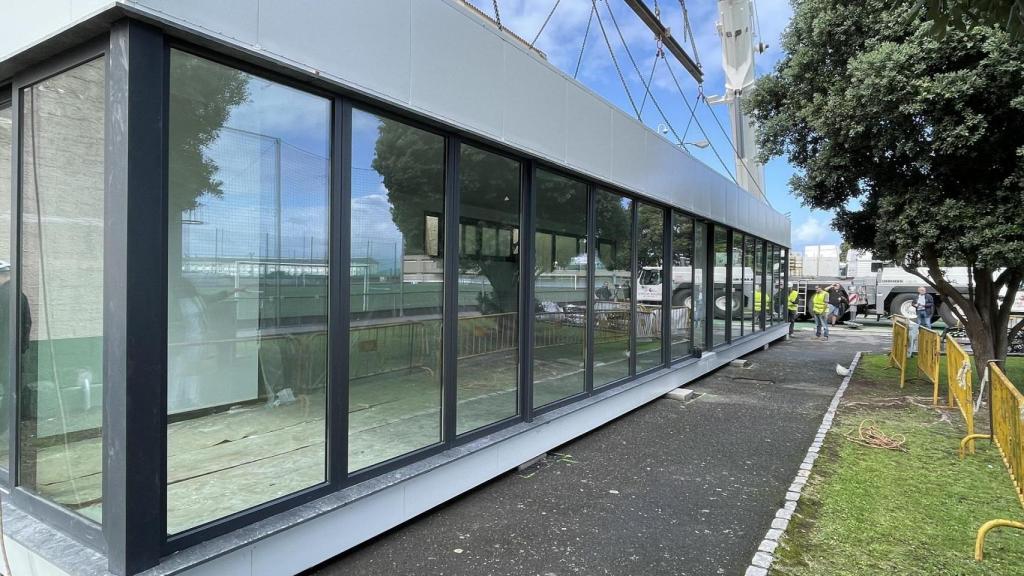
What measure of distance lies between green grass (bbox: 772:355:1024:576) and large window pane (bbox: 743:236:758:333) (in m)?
6.23

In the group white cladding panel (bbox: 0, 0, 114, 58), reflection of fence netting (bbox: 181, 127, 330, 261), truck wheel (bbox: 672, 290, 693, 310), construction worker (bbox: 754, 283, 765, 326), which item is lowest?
construction worker (bbox: 754, 283, 765, 326)

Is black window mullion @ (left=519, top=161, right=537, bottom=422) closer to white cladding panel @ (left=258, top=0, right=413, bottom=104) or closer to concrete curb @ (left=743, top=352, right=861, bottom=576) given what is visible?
white cladding panel @ (left=258, top=0, right=413, bottom=104)

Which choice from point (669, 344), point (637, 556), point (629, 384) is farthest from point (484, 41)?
point (669, 344)

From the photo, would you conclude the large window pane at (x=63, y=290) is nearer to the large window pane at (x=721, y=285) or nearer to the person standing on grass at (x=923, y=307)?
the large window pane at (x=721, y=285)

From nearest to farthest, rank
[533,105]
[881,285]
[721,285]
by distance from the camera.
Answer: [533,105] → [721,285] → [881,285]

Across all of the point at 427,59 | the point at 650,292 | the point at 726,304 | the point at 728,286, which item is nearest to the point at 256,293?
the point at 427,59

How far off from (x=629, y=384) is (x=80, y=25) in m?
6.05

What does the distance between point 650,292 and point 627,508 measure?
4198mm

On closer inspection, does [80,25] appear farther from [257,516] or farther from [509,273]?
[509,273]

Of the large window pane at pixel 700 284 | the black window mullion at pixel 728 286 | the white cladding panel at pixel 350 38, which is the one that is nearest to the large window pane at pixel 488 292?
the white cladding panel at pixel 350 38

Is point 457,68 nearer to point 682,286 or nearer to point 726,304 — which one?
point 682,286

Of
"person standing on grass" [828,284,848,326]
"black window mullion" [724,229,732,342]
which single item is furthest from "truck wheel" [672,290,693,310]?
"person standing on grass" [828,284,848,326]

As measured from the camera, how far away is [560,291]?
226 inches

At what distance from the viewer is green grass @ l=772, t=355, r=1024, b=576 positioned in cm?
337
